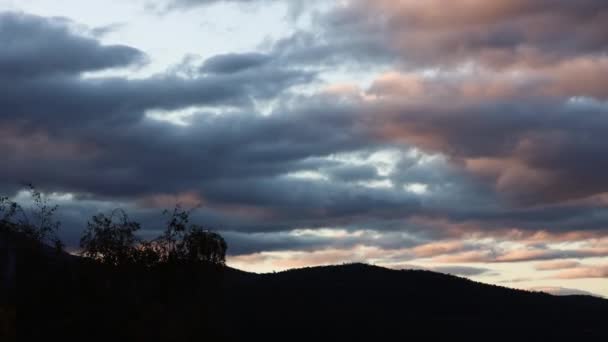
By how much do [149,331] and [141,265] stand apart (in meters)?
6.74

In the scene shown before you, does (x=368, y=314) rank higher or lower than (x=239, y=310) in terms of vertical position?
higher

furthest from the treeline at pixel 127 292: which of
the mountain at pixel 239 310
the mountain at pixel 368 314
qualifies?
the mountain at pixel 368 314

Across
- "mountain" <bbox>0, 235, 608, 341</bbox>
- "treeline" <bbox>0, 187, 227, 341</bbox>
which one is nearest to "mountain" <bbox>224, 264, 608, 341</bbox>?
"mountain" <bbox>0, 235, 608, 341</bbox>

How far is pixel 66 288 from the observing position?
70062 millimetres

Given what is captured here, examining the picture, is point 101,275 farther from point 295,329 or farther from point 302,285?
point 302,285

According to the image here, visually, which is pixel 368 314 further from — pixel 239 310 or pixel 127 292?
pixel 127 292

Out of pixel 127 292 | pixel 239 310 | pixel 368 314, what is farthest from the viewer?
pixel 368 314

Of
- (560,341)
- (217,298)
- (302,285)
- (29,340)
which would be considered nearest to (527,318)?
(560,341)

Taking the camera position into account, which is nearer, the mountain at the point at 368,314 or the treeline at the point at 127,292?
the treeline at the point at 127,292

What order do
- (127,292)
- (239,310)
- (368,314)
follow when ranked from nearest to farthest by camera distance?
1. (127,292)
2. (239,310)
3. (368,314)

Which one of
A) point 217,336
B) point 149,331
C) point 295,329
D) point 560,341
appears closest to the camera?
point 149,331

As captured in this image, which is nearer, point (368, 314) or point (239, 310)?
point (239, 310)

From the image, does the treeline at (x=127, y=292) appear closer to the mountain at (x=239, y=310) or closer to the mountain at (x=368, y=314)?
the mountain at (x=239, y=310)

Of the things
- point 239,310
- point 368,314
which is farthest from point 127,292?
point 368,314
